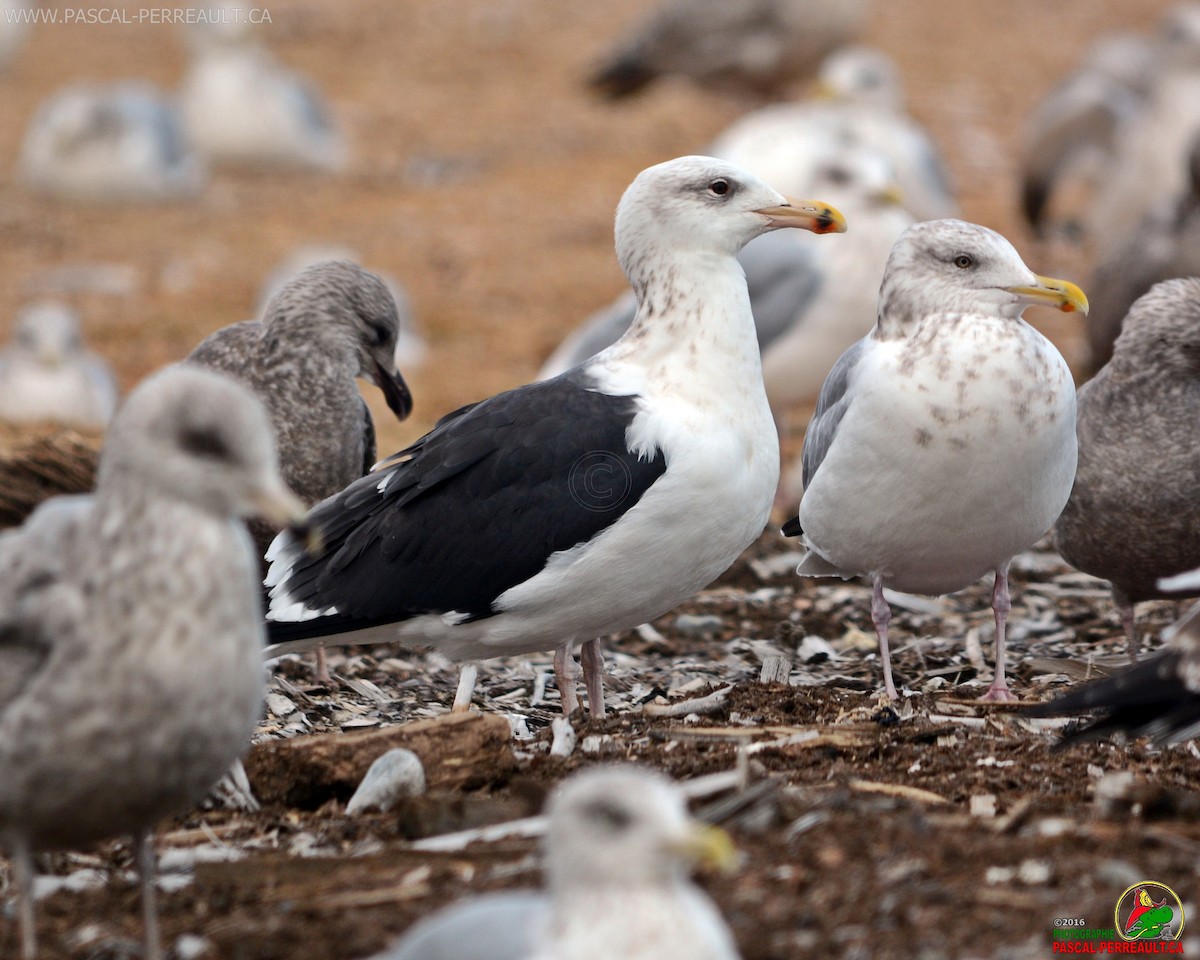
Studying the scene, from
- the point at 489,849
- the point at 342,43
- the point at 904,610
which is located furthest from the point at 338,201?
the point at 489,849

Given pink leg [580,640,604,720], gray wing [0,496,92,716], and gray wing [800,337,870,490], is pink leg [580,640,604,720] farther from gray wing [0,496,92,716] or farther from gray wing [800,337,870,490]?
gray wing [0,496,92,716]

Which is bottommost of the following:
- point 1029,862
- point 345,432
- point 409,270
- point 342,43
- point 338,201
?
point 1029,862

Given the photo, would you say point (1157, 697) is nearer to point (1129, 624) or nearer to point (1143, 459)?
point (1143, 459)

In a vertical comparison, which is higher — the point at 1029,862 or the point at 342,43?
the point at 342,43

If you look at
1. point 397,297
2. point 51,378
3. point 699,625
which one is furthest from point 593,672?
point 397,297

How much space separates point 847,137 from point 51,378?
5.34 m

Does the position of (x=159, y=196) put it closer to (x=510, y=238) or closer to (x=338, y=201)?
(x=338, y=201)

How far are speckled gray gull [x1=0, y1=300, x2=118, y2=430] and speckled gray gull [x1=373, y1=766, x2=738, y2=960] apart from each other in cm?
781

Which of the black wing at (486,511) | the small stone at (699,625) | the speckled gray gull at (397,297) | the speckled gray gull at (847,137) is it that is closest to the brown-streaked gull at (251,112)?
the speckled gray gull at (397,297)

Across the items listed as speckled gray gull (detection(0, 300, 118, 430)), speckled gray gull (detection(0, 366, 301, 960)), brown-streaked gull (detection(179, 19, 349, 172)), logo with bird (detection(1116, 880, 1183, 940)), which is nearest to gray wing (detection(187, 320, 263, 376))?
speckled gray gull (detection(0, 366, 301, 960))

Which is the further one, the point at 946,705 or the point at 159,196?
the point at 159,196

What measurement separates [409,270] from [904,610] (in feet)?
25.4

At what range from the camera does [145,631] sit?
312 centimetres

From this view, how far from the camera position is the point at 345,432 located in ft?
18.2
